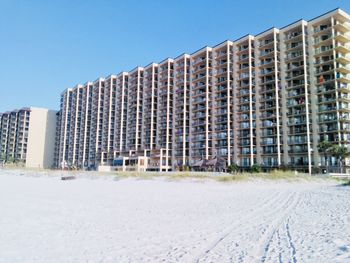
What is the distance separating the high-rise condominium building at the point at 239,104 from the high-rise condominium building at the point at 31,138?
132 feet

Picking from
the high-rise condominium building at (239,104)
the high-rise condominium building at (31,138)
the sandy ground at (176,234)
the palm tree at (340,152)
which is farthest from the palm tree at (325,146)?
the high-rise condominium building at (31,138)

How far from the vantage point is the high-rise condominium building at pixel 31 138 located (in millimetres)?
147125

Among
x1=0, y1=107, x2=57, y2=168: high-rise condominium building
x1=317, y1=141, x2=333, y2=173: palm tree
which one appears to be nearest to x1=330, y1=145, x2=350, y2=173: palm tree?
x1=317, y1=141, x2=333, y2=173: palm tree

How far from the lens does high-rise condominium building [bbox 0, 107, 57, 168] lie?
147125 millimetres

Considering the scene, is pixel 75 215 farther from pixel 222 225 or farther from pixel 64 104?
pixel 64 104

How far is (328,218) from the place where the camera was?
1115 centimetres

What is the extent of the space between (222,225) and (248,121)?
230 ft

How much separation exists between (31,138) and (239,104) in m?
117

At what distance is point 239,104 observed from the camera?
8025cm

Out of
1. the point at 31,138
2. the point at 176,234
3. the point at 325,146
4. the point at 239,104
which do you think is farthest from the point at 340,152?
the point at 31,138

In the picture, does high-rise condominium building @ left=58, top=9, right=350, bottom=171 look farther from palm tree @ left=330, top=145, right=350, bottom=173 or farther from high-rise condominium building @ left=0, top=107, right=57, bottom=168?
high-rise condominium building @ left=0, top=107, right=57, bottom=168

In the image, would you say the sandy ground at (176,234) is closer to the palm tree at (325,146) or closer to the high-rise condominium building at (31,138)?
the palm tree at (325,146)

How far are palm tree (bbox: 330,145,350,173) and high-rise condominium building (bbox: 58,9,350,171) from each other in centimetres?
268

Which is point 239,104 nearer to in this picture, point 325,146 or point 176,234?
point 325,146
